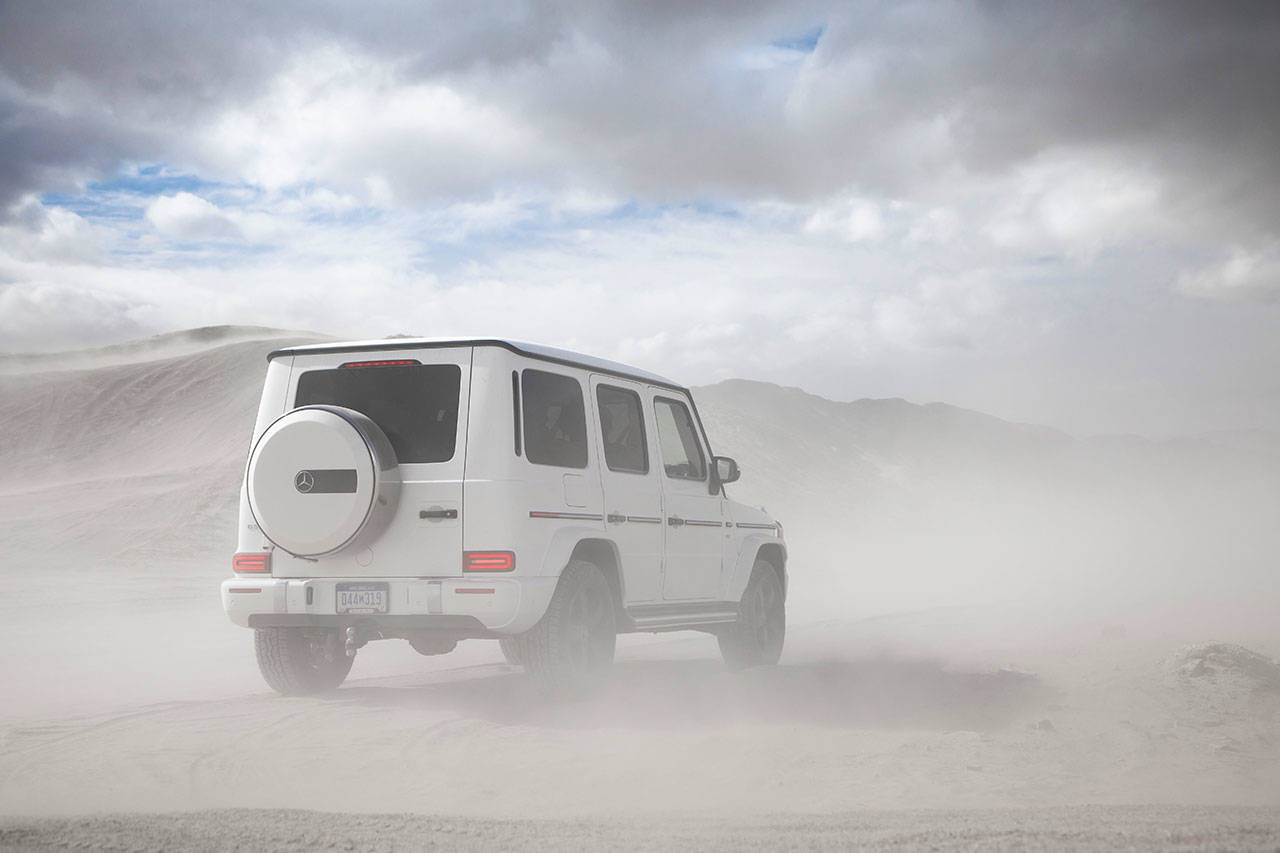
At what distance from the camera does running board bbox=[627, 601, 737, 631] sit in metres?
8.80

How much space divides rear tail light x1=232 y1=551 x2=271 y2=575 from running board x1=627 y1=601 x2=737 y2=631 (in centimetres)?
242

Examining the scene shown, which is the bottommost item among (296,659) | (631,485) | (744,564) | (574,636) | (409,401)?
(296,659)

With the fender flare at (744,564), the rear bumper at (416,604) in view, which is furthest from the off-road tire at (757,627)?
the rear bumper at (416,604)

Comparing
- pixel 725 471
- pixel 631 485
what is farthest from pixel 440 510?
pixel 725 471

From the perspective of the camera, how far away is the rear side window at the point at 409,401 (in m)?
7.76

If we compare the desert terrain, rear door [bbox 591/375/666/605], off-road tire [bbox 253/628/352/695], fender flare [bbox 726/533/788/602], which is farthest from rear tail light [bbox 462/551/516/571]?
fender flare [bbox 726/533/788/602]

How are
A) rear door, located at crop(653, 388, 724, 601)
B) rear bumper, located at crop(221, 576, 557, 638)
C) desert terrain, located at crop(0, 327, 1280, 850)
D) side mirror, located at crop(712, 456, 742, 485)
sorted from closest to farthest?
desert terrain, located at crop(0, 327, 1280, 850), rear bumper, located at crop(221, 576, 557, 638), rear door, located at crop(653, 388, 724, 601), side mirror, located at crop(712, 456, 742, 485)

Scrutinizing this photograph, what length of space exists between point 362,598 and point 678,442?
294 centimetres

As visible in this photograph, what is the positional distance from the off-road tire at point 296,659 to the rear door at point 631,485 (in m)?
2.20

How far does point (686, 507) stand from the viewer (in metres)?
9.48

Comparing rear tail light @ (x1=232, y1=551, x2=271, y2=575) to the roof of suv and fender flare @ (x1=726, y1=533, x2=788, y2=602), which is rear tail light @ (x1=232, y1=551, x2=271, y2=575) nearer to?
the roof of suv

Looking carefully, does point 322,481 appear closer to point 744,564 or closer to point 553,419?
point 553,419

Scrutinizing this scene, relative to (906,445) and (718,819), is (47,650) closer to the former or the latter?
(718,819)

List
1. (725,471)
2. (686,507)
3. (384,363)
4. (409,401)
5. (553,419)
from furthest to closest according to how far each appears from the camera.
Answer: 1. (725,471)
2. (686,507)
3. (553,419)
4. (384,363)
5. (409,401)
